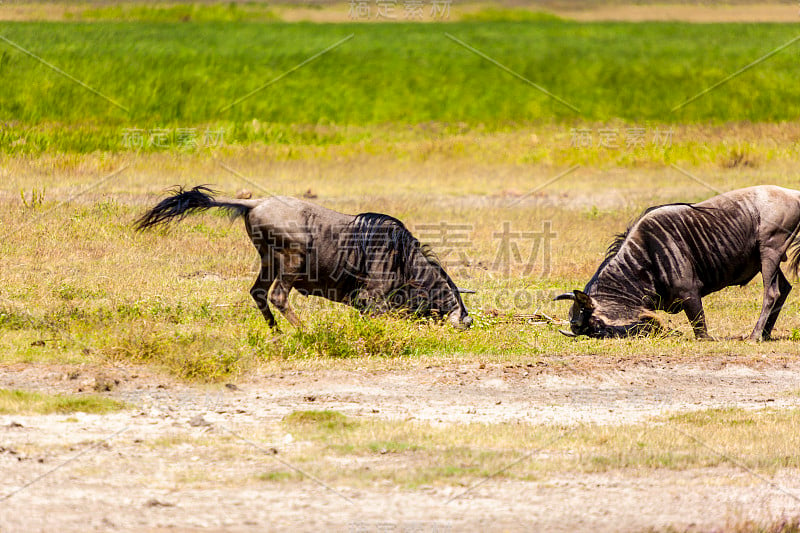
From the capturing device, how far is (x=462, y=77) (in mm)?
40094

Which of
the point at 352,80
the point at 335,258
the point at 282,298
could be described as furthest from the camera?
the point at 352,80

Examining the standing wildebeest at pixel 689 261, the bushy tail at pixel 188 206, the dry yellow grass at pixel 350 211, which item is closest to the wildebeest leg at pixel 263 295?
the dry yellow grass at pixel 350 211

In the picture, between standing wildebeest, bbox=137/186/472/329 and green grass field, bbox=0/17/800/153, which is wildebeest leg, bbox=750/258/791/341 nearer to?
standing wildebeest, bbox=137/186/472/329

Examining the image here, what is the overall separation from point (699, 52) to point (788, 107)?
9.20 meters

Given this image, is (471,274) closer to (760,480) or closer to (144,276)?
(144,276)

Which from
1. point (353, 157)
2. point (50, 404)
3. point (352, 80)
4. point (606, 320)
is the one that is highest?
point (352, 80)

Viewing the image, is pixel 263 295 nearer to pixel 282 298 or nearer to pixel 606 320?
pixel 282 298

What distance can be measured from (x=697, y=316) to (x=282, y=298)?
14.9ft

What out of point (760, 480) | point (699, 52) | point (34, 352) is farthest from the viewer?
point (699, 52)

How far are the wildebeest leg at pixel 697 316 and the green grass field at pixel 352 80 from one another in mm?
16749

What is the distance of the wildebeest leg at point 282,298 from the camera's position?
10562 millimetres

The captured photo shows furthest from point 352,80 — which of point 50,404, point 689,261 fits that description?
point 50,404

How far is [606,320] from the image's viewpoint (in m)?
10.8

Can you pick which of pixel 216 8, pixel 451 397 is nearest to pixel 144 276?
pixel 451 397
